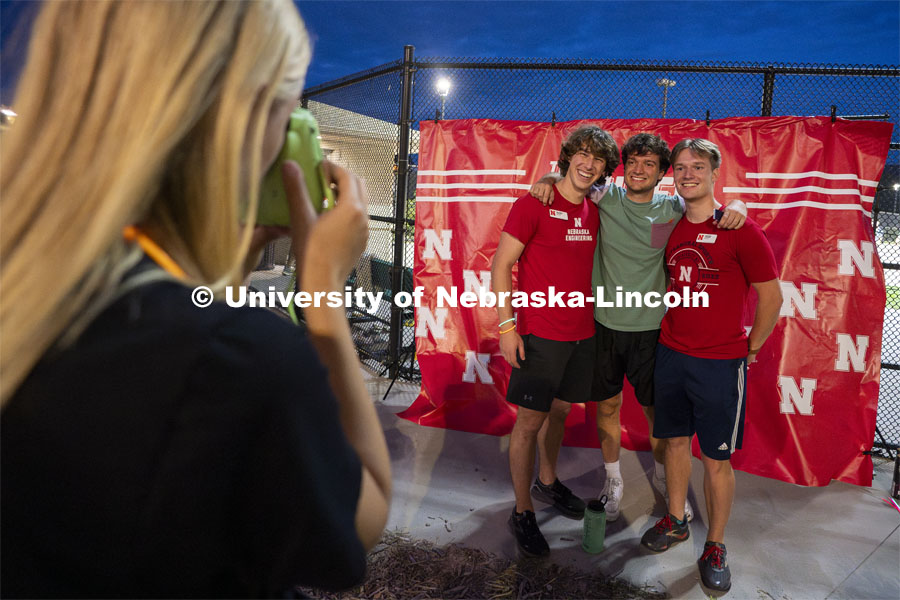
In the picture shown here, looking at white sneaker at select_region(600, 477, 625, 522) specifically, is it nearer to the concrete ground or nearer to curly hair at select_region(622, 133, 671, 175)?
the concrete ground

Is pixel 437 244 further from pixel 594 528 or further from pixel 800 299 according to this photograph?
pixel 800 299

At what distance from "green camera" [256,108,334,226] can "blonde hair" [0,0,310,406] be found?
0.74 ft

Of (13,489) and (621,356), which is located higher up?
(13,489)

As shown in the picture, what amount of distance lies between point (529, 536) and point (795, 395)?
8.05 feet

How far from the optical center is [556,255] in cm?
329

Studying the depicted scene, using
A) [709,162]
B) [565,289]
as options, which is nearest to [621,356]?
[565,289]

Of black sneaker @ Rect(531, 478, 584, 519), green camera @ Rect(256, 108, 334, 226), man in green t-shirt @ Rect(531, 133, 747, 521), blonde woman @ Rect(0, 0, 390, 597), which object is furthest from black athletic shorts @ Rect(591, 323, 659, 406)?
blonde woman @ Rect(0, 0, 390, 597)

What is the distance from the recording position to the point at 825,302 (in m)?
4.12

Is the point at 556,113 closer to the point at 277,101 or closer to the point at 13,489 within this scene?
the point at 277,101

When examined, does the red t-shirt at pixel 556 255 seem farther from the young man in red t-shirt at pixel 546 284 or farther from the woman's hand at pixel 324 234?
the woman's hand at pixel 324 234

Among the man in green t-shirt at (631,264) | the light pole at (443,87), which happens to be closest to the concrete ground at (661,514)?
the man in green t-shirt at (631,264)

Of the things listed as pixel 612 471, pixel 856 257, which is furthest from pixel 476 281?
pixel 856 257

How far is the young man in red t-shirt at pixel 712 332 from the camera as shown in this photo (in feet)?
9.65

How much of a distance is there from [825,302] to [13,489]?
4823 millimetres
